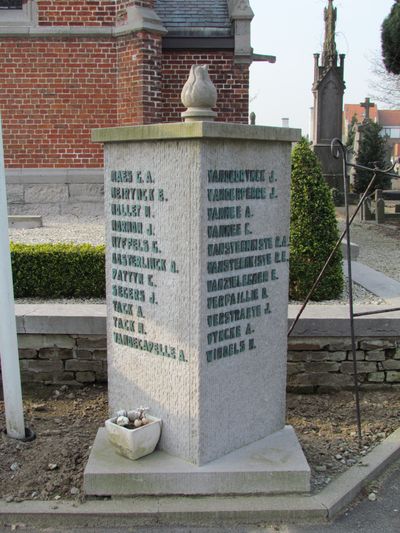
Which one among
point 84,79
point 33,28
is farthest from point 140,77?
point 33,28

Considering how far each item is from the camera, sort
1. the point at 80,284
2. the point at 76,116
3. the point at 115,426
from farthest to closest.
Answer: the point at 76,116 < the point at 80,284 < the point at 115,426

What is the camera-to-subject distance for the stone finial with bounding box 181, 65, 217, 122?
3.40 meters

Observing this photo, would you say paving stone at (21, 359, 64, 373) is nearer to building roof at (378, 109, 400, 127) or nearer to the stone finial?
the stone finial

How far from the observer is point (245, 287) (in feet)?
11.7

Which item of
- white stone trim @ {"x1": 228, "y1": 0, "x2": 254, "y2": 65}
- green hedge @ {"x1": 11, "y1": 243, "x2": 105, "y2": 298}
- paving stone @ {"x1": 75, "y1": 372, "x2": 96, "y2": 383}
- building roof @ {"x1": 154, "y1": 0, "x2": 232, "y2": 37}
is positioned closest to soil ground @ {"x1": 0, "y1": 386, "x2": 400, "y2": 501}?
paving stone @ {"x1": 75, "y1": 372, "x2": 96, "y2": 383}

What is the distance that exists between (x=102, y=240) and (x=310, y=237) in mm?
3421

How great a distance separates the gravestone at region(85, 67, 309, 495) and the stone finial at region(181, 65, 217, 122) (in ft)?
0.04

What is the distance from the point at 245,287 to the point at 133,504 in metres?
1.34

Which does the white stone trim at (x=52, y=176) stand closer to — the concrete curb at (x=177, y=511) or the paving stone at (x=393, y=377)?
the paving stone at (x=393, y=377)

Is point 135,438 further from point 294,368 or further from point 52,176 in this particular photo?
point 52,176

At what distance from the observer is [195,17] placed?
11.8 metres

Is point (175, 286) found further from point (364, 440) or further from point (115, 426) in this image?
point (364, 440)

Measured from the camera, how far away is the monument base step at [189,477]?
3330mm

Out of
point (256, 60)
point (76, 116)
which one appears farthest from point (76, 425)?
point (256, 60)
